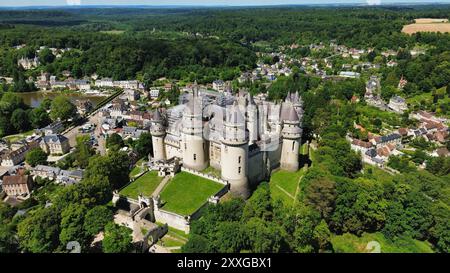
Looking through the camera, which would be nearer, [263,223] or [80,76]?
[263,223]

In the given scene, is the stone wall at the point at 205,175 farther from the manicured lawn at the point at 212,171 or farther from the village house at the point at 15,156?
the village house at the point at 15,156

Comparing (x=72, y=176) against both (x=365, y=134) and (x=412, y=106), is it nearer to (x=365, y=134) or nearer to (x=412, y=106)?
(x=365, y=134)

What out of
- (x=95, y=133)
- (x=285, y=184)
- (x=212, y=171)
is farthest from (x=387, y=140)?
(x=95, y=133)

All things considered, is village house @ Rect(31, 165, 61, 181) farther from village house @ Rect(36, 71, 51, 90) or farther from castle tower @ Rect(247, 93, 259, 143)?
village house @ Rect(36, 71, 51, 90)

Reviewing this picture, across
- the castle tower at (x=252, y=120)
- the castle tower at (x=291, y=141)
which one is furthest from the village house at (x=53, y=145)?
the castle tower at (x=291, y=141)

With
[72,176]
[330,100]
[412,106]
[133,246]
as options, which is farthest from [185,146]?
[412,106]

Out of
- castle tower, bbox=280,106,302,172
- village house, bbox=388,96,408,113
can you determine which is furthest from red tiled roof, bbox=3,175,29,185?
village house, bbox=388,96,408,113

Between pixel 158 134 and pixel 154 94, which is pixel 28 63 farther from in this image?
pixel 158 134

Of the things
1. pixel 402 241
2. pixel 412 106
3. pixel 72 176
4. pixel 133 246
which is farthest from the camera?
pixel 412 106
